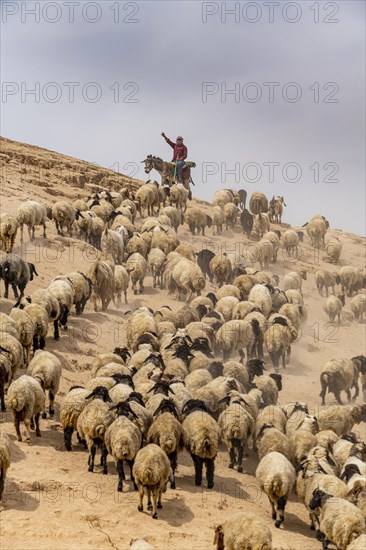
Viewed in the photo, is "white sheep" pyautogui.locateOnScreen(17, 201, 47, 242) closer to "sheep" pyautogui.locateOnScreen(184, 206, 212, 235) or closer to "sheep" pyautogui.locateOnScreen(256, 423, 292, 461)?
"sheep" pyautogui.locateOnScreen(184, 206, 212, 235)

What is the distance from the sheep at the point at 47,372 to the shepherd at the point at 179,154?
85.9ft

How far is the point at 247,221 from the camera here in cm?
3678

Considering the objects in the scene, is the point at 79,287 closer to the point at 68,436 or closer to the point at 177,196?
the point at 68,436

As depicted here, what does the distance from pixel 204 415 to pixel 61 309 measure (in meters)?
7.72

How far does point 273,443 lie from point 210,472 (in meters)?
1.58

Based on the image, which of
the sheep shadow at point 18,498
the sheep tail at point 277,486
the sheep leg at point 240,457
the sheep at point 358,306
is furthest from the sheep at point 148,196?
the sheep shadow at point 18,498

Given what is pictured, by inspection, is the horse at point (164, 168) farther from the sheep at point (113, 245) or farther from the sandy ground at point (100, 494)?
the sandy ground at point (100, 494)

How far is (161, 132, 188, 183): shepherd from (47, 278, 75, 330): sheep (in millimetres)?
20104

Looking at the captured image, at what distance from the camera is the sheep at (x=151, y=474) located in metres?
11.2

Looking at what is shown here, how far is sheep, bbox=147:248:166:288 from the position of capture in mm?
26922

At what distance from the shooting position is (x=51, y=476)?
12.1 meters

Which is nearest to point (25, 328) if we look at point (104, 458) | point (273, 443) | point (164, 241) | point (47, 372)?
point (47, 372)

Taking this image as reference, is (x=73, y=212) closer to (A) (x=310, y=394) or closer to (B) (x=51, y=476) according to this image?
(A) (x=310, y=394)

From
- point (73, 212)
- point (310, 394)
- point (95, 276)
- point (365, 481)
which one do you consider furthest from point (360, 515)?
point (73, 212)
